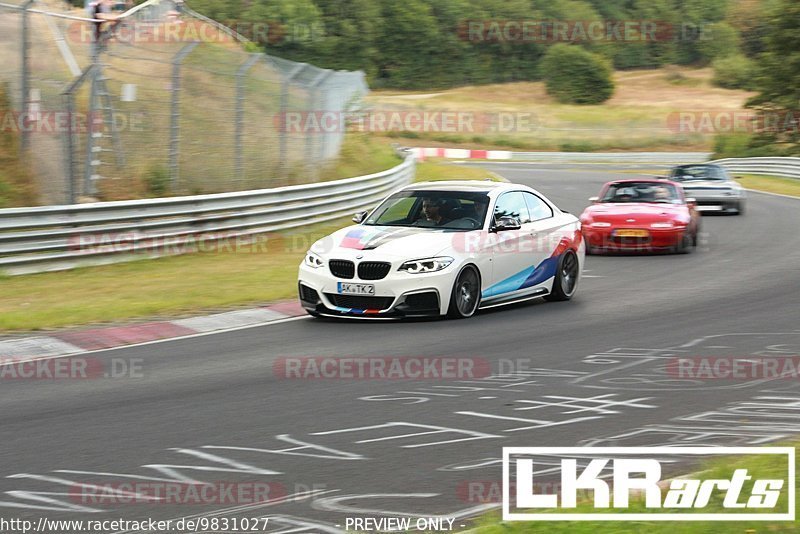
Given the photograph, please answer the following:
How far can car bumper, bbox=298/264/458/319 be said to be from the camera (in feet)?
38.4

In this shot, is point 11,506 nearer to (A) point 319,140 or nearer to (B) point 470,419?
(B) point 470,419

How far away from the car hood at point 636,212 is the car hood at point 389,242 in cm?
695

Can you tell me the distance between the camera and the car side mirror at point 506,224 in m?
12.7

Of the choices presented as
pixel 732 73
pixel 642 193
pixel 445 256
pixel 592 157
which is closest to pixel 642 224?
pixel 642 193

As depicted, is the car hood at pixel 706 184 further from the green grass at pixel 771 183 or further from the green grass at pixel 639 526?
the green grass at pixel 639 526

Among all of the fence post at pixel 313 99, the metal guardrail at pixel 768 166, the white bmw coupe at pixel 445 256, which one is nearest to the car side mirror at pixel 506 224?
the white bmw coupe at pixel 445 256

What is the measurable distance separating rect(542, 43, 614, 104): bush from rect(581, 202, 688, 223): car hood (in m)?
83.1

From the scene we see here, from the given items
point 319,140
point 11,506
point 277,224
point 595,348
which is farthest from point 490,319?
point 319,140

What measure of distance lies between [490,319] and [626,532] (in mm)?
7508

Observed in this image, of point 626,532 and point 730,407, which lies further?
point 730,407

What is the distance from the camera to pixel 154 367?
32.0 feet

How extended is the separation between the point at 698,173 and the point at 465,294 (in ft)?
57.2

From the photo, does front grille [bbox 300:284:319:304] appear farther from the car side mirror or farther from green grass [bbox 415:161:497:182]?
green grass [bbox 415:161:497:182]

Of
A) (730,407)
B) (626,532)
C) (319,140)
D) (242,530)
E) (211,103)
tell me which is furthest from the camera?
(319,140)
